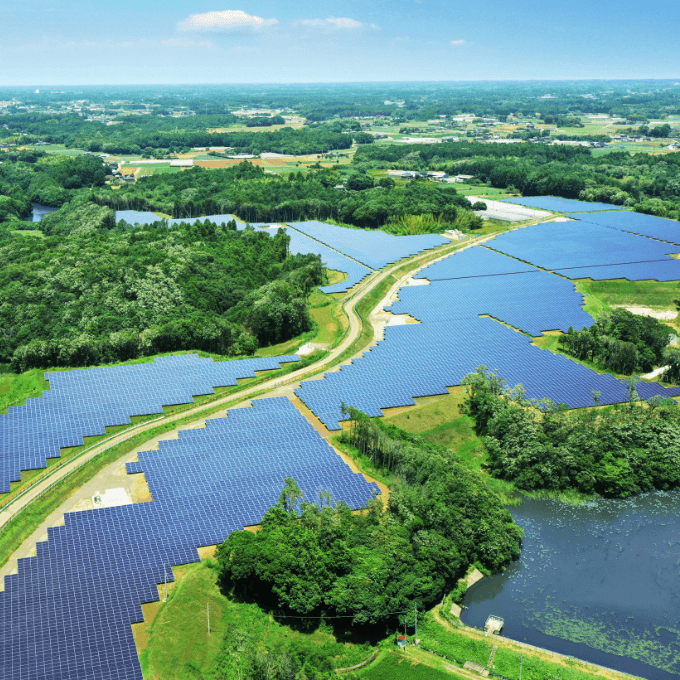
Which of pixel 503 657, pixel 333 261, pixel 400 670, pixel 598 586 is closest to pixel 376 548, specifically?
pixel 400 670

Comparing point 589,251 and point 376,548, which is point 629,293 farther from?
point 376,548

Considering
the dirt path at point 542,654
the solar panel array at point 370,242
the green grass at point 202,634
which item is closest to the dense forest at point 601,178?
the solar panel array at point 370,242

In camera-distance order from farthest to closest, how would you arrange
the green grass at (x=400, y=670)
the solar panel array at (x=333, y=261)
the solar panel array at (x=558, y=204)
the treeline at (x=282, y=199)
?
the solar panel array at (x=558, y=204) → the treeline at (x=282, y=199) → the solar panel array at (x=333, y=261) → the green grass at (x=400, y=670)

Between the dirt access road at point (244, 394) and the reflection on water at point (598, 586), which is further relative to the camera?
the dirt access road at point (244, 394)

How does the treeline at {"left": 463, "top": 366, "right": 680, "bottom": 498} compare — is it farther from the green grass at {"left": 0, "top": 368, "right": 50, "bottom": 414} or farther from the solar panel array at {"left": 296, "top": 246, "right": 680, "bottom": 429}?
the green grass at {"left": 0, "top": 368, "right": 50, "bottom": 414}

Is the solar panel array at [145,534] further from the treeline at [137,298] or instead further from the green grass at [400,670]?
the treeline at [137,298]

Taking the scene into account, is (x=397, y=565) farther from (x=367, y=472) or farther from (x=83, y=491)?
(x=83, y=491)
